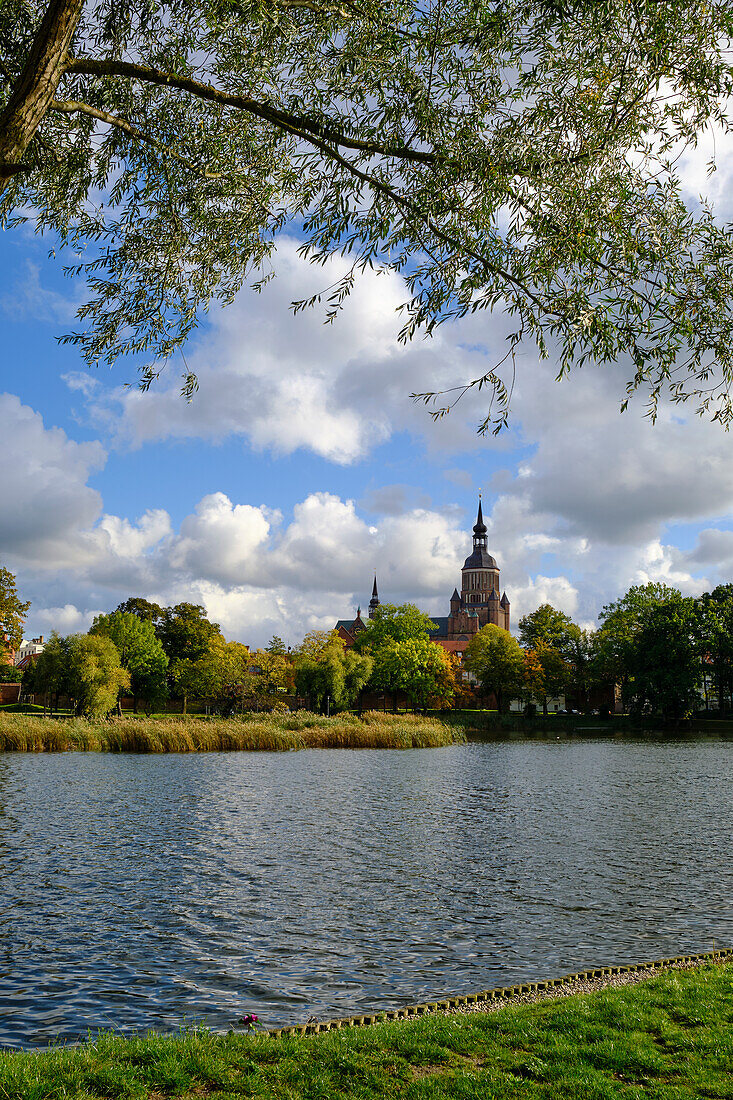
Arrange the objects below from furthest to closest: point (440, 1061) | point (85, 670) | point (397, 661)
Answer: point (397, 661)
point (85, 670)
point (440, 1061)

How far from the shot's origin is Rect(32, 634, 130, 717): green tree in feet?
158

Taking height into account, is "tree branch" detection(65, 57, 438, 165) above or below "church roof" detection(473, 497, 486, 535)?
below

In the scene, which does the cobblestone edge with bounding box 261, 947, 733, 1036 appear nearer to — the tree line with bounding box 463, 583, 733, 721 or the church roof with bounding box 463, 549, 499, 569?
the tree line with bounding box 463, 583, 733, 721

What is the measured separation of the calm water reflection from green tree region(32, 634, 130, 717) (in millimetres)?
23808

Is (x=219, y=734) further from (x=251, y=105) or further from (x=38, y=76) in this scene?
(x=38, y=76)

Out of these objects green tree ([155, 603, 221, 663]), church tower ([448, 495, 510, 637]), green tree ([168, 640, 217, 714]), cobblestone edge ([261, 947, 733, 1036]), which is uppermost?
church tower ([448, 495, 510, 637])

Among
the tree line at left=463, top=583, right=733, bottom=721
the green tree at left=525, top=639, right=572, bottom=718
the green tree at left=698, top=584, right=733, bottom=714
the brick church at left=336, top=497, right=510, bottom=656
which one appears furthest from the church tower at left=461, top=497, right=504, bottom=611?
the green tree at left=698, top=584, right=733, bottom=714

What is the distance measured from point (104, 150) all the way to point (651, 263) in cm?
613

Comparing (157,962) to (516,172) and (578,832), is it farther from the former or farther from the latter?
(578,832)

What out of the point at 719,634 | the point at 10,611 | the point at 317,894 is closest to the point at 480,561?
the point at 719,634

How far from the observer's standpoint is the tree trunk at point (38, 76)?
4953 mm

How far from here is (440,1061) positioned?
5867 mm

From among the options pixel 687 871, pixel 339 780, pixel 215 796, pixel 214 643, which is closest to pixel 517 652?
pixel 214 643

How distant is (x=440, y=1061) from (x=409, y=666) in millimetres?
72579
